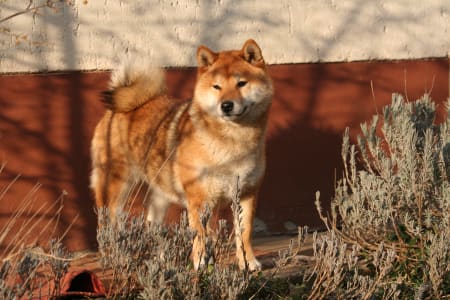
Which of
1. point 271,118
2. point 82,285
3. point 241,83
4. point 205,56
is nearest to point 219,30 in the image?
point 271,118

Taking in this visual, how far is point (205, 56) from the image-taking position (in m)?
5.84

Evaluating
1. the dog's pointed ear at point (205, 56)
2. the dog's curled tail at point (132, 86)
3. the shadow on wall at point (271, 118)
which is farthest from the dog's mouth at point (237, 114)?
the shadow on wall at point (271, 118)

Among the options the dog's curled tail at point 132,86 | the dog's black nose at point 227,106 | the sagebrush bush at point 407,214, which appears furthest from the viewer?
the dog's curled tail at point 132,86

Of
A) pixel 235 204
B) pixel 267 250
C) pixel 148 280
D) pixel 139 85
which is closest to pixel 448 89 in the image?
pixel 267 250

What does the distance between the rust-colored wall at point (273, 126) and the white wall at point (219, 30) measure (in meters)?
0.14

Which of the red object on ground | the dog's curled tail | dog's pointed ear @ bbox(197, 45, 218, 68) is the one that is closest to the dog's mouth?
dog's pointed ear @ bbox(197, 45, 218, 68)

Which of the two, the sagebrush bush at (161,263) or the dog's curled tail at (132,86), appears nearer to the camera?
the sagebrush bush at (161,263)

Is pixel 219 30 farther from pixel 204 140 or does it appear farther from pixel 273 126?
pixel 204 140

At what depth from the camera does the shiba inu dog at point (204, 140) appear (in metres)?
5.56

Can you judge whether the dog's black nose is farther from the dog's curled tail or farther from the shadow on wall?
the shadow on wall

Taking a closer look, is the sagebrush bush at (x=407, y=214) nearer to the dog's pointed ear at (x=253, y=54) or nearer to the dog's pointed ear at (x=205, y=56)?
the dog's pointed ear at (x=253, y=54)

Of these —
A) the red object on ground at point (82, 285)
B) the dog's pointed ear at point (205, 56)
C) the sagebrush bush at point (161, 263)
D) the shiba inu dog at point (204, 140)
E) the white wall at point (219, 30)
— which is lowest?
the red object on ground at point (82, 285)

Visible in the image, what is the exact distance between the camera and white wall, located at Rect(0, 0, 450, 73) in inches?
260

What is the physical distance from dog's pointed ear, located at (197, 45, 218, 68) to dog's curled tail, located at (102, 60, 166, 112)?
31.3 inches
